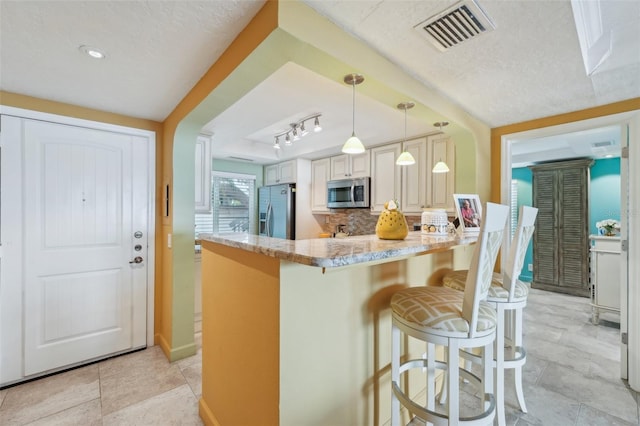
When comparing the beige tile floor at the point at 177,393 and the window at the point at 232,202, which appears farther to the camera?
the window at the point at 232,202

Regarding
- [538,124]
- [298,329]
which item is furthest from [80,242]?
[538,124]

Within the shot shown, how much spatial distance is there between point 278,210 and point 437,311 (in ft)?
11.6

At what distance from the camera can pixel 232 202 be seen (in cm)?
473

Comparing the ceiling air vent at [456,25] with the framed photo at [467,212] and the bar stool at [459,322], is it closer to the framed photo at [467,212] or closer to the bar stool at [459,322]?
the bar stool at [459,322]

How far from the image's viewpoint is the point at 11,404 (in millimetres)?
1858

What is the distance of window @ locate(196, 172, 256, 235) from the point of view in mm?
4543

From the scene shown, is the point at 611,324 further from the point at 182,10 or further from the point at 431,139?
the point at 182,10

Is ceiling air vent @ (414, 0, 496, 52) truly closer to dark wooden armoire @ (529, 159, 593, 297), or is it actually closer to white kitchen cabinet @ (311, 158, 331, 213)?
white kitchen cabinet @ (311, 158, 331, 213)

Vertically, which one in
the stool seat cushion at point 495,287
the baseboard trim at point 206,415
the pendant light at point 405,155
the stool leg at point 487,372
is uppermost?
the pendant light at point 405,155

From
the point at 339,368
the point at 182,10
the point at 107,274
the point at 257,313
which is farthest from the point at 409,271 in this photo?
the point at 107,274

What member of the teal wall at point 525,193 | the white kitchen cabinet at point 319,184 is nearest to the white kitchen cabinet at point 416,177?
the white kitchen cabinet at point 319,184

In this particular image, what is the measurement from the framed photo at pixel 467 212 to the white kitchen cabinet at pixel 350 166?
168 centimetres

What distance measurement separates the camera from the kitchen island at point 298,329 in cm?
109

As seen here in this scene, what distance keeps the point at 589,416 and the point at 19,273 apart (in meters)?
4.14
